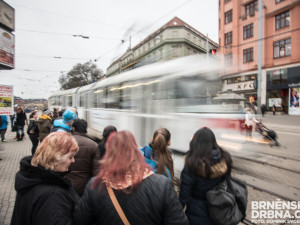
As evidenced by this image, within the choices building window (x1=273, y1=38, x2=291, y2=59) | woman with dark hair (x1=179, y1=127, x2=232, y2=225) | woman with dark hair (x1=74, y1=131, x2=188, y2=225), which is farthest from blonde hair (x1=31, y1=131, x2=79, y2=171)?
building window (x1=273, y1=38, x2=291, y2=59)

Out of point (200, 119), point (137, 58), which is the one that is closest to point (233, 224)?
point (200, 119)

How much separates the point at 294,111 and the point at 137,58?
22275mm

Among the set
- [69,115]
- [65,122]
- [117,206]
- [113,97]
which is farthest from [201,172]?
[113,97]

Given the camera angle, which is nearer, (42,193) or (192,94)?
(42,193)

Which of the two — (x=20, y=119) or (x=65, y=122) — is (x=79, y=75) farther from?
(x=65, y=122)

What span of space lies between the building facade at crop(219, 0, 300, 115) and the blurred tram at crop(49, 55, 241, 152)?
16.7m

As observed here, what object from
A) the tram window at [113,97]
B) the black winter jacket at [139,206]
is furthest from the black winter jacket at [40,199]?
the tram window at [113,97]

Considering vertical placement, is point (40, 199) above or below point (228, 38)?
below

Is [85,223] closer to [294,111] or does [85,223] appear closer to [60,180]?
[60,180]

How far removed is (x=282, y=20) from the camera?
24047mm

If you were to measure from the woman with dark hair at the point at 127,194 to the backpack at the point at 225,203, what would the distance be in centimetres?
49

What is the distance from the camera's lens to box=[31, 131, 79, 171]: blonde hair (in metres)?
1.44

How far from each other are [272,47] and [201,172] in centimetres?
2939

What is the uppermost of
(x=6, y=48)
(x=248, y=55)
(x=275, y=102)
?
(x=248, y=55)
